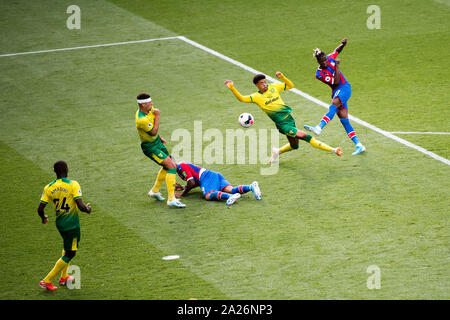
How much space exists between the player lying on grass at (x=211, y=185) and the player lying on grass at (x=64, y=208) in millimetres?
3247

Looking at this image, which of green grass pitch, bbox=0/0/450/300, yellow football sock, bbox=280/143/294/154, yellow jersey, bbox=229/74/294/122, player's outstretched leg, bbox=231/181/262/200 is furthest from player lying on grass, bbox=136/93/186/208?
yellow football sock, bbox=280/143/294/154

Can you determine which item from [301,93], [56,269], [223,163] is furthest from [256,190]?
[301,93]

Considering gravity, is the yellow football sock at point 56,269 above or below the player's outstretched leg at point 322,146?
below

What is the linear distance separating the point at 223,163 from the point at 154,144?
97.7 inches

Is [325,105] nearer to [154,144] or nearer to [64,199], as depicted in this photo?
[154,144]

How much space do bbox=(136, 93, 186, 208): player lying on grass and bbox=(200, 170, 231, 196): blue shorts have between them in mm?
562

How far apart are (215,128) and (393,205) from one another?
18.9ft

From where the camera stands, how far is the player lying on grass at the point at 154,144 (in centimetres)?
1238

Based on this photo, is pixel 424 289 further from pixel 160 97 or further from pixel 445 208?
pixel 160 97

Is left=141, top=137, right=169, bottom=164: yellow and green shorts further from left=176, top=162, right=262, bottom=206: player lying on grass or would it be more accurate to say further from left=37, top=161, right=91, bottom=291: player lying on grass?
left=37, top=161, right=91, bottom=291: player lying on grass

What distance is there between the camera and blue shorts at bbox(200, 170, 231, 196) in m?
12.9

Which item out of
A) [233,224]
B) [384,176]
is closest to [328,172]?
[384,176]

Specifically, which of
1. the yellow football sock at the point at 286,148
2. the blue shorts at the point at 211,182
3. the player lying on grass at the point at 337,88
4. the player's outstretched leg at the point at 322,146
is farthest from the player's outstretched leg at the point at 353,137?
the blue shorts at the point at 211,182

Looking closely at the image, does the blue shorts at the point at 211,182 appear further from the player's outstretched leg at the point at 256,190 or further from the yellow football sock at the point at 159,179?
the yellow football sock at the point at 159,179
